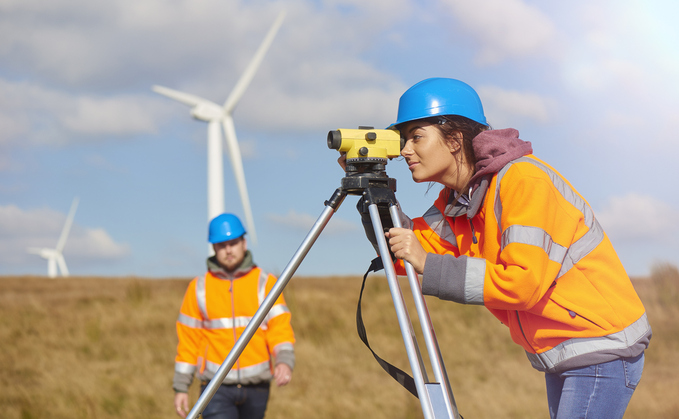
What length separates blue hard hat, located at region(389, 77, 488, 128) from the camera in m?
2.43

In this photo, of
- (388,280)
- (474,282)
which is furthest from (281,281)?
(474,282)

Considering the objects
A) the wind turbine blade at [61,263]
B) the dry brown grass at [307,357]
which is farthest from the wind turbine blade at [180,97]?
the wind turbine blade at [61,263]

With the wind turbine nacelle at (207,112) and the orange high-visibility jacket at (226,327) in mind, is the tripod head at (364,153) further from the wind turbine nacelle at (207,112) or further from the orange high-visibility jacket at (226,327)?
the wind turbine nacelle at (207,112)

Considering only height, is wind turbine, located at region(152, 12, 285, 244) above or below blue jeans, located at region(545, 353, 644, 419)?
above

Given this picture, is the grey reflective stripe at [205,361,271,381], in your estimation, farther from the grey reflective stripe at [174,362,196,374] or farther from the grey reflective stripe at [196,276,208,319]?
the grey reflective stripe at [196,276,208,319]

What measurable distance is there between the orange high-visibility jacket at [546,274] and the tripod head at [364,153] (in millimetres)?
403

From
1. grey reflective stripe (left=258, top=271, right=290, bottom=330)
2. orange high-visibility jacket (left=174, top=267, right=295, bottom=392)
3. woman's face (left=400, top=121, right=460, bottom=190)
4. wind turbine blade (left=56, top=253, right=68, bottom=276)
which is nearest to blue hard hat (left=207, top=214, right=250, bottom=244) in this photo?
orange high-visibility jacket (left=174, top=267, right=295, bottom=392)

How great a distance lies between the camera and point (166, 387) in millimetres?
8812

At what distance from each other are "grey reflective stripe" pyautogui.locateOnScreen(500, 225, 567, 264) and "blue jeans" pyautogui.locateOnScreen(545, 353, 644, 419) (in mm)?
459

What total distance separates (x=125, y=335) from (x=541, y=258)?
10.6 meters

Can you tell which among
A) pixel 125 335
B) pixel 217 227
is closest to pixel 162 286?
pixel 125 335

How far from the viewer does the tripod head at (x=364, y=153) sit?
242cm

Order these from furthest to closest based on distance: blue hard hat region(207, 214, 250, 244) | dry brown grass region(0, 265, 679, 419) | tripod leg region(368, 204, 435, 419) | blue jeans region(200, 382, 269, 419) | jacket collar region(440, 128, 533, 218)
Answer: dry brown grass region(0, 265, 679, 419), blue hard hat region(207, 214, 250, 244), blue jeans region(200, 382, 269, 419), jacket collar region(440, 128, 533, 218), tripod leg region(368, 204, 435, 419)

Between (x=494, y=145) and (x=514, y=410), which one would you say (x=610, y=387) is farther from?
(x=514, y=410)
